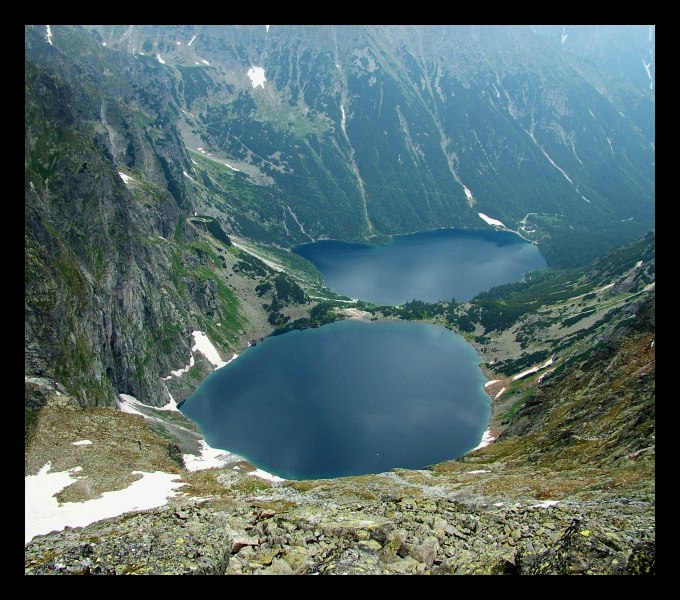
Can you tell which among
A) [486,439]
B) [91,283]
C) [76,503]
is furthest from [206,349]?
[76,503]

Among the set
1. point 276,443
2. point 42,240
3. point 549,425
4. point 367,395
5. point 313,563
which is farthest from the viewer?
point 367,395

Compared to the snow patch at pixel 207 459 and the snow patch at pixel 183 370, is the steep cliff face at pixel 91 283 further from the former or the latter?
the snow patch at pixel 207 459

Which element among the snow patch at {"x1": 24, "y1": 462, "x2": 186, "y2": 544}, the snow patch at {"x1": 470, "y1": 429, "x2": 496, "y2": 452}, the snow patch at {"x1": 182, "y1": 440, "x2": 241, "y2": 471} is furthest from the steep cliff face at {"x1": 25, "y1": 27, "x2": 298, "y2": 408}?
the snow patch at {"x1": 470, "y1": 429, "x2": 496, "y2": 452}

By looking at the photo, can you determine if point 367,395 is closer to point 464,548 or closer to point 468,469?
point 468,469

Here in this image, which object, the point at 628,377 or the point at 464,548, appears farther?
the point at 628,377

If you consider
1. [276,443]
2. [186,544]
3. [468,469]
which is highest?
[186,544]
